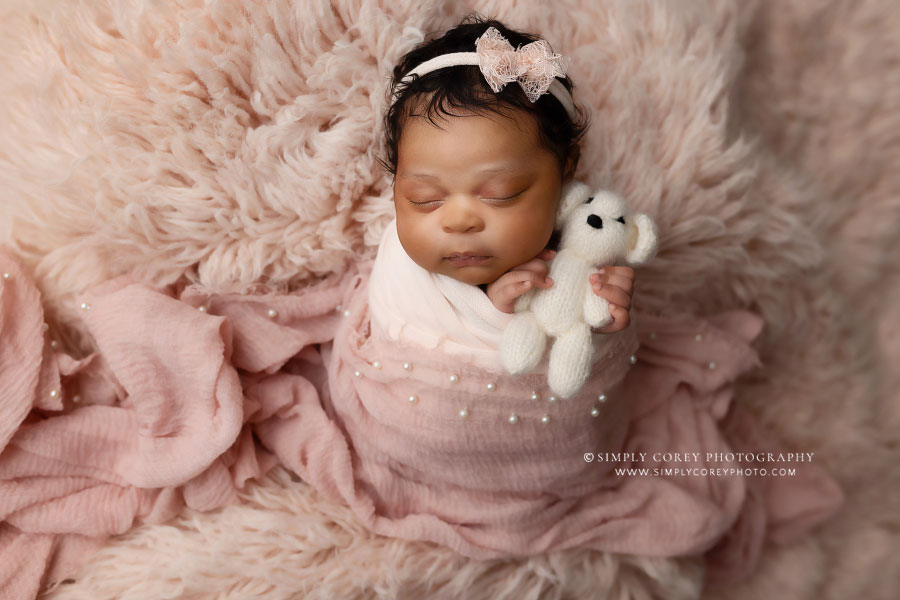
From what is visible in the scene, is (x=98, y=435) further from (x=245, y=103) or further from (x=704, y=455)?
(x=704, y=455)

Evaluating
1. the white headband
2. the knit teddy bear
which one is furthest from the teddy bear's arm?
the white headband

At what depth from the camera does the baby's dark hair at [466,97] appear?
713 millimetres

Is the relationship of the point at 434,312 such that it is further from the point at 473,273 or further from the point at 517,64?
the point at 517,64

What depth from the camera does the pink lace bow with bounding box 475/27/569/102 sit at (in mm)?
692

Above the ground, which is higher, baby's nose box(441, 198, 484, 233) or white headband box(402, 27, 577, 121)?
white headband box(402, 27, 577, 121)

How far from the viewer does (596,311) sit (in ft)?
2.40

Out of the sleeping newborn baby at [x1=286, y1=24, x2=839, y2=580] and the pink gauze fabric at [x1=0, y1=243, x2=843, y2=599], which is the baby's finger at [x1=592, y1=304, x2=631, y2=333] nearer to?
the sleeping newborn baby at [x1=286, y1=24, x2=839, y2=580]

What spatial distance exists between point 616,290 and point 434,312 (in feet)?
0.70

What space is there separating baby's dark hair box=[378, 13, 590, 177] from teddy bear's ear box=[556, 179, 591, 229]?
40 millimetres

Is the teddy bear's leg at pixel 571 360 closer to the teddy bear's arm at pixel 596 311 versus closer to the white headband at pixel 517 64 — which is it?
the teddy bear's arm at pixel 596 311

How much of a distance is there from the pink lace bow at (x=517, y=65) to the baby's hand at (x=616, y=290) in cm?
20

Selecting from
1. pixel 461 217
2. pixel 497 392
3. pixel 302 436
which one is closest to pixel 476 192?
pixel 461 217

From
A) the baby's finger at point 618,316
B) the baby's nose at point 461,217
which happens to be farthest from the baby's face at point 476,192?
the baby's finger at point 618,316

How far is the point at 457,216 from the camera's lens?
0.71 meters
